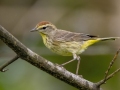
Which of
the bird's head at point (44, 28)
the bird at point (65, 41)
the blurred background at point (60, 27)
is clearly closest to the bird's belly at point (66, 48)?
the bird at point (65, 41)

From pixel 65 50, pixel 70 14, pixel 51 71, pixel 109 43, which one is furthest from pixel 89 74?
pixel 51 71

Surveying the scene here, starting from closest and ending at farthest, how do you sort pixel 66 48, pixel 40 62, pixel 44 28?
1. pixel 40 62
2. pixel 66 48
3. pixel 44 28

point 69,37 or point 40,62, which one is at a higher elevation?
point 40,62

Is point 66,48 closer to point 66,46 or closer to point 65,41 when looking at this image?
point 66,46

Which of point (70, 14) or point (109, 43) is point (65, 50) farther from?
point (70, 14)

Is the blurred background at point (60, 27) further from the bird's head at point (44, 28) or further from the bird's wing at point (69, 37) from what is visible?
the bird's wing at point (69, 37)

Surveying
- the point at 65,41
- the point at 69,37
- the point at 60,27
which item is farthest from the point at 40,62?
the point at 60,27

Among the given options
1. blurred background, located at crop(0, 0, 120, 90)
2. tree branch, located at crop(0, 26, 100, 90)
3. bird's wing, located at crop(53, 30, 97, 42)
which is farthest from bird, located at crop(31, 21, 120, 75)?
tree branch, located at crop(0, 26, 100, 90)
